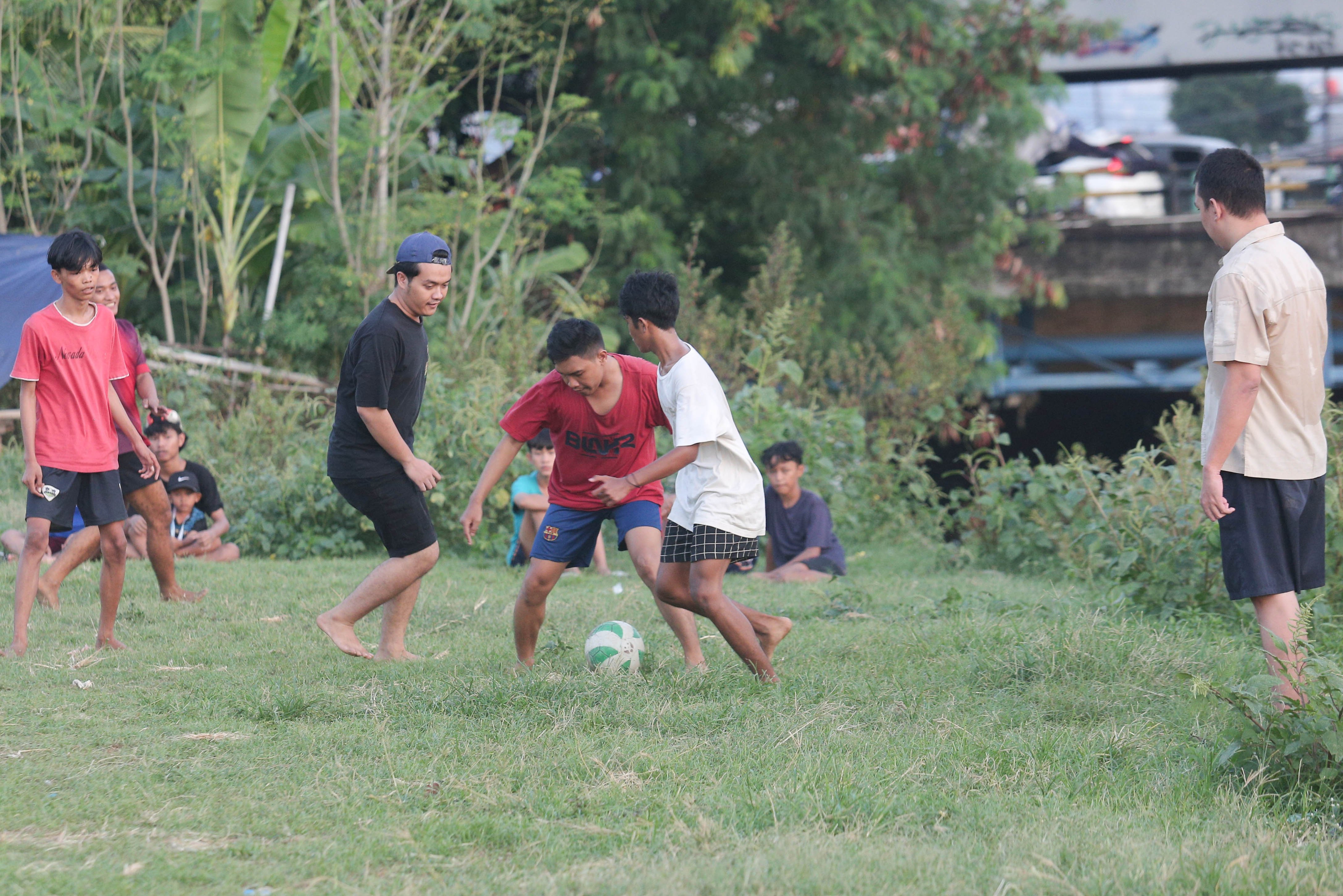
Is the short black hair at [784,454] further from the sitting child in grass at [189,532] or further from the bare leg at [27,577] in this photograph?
the bare leg at [27,577]

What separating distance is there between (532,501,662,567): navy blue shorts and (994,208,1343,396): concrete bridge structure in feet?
45.9

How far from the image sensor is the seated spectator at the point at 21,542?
8.20 metres

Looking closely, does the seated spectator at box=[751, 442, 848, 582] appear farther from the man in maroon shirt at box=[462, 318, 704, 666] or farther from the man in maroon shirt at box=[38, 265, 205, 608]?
the man in maroon shirt at box=[38, 265, 205, 608]

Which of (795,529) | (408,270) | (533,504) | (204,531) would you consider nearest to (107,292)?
(408,270)

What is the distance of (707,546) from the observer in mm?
4922

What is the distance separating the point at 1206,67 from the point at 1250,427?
20024 mm

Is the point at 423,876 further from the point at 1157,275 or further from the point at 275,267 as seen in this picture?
the point at 1157,275

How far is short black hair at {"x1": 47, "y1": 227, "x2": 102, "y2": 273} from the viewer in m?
5.57

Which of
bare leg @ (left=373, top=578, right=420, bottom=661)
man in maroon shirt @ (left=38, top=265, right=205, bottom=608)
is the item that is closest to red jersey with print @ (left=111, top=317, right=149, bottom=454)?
man in maroon shirt @ (left=38, top=265, right=205, bottom=608)

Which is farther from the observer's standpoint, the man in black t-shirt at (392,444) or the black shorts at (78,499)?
the black shorts at (78,499)

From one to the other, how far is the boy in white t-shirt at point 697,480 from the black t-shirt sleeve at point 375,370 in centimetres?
103

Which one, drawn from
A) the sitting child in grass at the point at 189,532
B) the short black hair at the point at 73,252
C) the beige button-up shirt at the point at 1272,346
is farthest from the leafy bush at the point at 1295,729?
the sitting child in grass at the point at 189,532

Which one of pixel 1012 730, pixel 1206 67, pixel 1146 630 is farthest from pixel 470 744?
pixel 1206 67

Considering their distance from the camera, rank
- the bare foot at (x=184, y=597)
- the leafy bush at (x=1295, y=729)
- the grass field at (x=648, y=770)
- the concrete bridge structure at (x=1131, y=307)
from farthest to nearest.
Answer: the concrete bridge structure at (x=1131, y=307), the bare foot at (x=184, y=597), the leafy bush at (x=1295, y=729), the grass field at (x=648, y=770)
